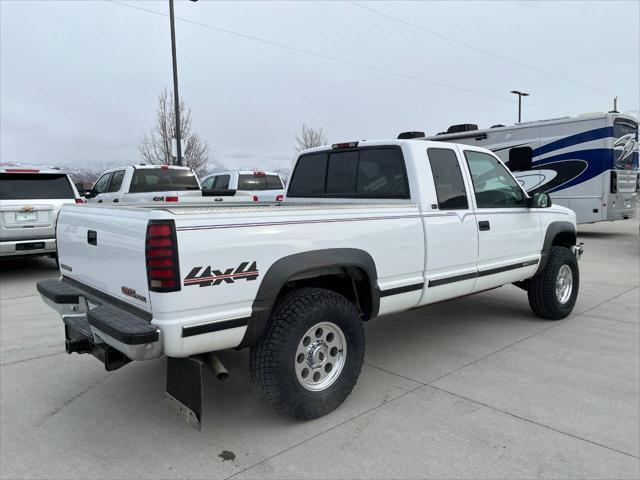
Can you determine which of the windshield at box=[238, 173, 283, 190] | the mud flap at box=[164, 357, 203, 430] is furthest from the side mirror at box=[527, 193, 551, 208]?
the windshield at box=[238, 173, 283, 190]

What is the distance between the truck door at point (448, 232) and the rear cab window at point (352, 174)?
11.2 inches

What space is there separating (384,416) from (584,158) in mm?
11540

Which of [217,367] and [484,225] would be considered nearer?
[217,367]

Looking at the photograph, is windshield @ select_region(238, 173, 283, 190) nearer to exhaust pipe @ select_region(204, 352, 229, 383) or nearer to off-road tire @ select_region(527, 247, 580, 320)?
off-road tire @ select_region(527, 247, 580, 320)

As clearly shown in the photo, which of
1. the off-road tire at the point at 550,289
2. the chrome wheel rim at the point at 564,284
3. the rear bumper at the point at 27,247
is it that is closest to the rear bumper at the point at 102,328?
the off-road tire at the point at 550,289

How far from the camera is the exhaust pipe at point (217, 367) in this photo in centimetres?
293

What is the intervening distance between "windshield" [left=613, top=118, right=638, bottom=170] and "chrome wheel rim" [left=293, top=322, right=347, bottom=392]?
460 inches

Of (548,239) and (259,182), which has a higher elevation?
(259,182)

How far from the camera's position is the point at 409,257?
3.82m

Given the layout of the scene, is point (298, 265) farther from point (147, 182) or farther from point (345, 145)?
point (147, 182)

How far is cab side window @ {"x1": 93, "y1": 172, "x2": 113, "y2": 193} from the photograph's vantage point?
11.7 meters

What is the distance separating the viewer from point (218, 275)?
274cm

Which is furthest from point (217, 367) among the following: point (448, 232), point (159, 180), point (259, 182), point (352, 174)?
point (259, 182)

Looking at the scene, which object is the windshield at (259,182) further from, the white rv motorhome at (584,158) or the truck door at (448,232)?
the truck door at (448,232)
